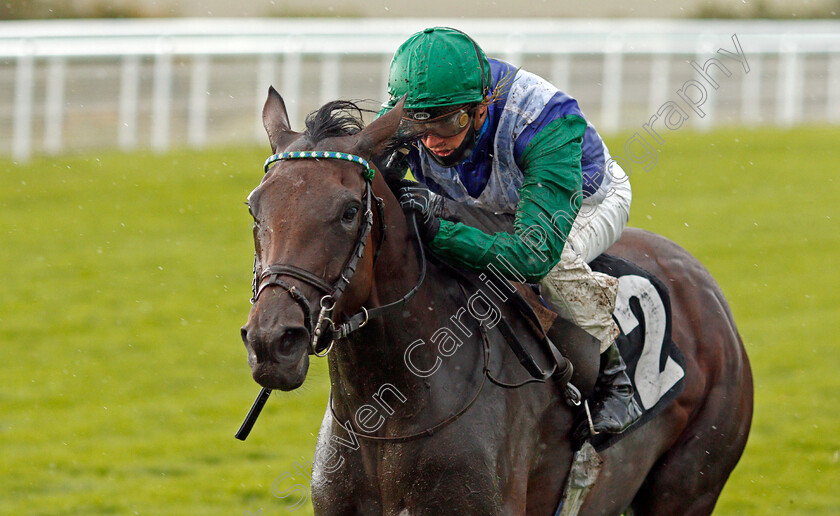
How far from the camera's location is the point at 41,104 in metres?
15.0

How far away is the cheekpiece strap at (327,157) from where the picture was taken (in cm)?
273

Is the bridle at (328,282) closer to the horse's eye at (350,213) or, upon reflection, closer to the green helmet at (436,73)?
the horse's eye at (350,213)

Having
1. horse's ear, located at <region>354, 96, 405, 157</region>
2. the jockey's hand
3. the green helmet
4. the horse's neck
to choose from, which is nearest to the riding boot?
the horse's neck

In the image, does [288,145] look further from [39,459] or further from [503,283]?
[39,459]

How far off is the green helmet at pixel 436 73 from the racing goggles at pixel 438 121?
0.03 meters

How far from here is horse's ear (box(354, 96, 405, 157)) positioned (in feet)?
9.29

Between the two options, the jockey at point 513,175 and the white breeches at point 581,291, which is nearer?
the jockey at point 513,175

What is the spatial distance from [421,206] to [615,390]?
1.09 metres

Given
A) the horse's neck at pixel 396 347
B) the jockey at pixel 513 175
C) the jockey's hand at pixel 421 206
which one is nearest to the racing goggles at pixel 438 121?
the jockey at pixel 513 175

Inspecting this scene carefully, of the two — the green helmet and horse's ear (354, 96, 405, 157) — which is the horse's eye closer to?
horse's ear (354, 96, 405, 157)

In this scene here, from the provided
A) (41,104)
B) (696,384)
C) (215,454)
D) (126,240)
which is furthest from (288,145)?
(41,104)

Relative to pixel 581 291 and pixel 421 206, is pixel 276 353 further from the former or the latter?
pixel 581 291

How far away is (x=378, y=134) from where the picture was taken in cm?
285

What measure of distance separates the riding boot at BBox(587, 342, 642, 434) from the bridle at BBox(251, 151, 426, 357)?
0.99m
